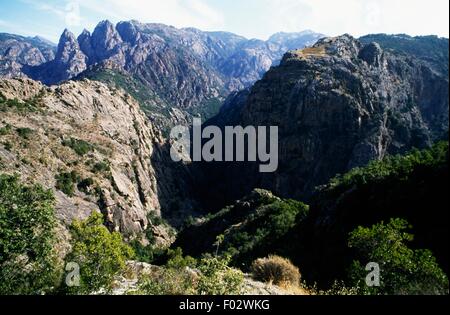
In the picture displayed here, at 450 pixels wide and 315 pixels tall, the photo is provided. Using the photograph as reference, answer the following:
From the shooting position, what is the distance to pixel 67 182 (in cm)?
7050

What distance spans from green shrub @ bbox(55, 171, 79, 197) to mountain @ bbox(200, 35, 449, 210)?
6379cm

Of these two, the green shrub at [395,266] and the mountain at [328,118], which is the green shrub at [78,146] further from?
the green shrub at [395,266]

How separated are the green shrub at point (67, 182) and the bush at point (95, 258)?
56.4m

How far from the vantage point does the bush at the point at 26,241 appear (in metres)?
14.2

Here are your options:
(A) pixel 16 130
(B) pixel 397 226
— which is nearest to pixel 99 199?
(A) pixel 16 130

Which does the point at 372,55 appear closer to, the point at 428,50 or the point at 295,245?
the point at 428,50

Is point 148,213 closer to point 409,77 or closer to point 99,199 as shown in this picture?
point 99,199

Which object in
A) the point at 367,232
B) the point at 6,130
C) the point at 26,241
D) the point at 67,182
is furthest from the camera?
the point at 67,182

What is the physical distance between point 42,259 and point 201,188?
4647 inches

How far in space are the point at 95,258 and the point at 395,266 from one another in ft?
37.4

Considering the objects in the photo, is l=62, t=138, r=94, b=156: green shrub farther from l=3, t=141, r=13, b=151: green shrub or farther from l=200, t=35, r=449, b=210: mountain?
l=200, t=35, r=449, b=210: mountain

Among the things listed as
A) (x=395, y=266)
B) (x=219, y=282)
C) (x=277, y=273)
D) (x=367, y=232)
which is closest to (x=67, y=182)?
(x=277, y=273)

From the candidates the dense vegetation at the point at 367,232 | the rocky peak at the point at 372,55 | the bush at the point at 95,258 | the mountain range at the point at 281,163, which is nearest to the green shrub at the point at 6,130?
the mountain range at the point at 281,163
